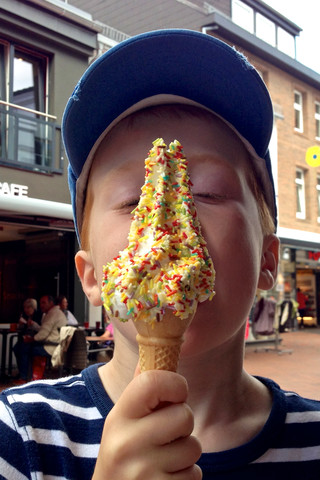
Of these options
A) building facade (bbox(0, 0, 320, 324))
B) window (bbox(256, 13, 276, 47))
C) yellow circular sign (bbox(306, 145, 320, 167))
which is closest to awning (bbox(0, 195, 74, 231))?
building facade (bbox(0, 0, 320, 324))

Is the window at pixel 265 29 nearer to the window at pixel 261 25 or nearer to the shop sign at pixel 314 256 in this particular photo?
the window at pixel 261 25

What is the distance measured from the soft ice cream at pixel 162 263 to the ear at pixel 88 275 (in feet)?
1.15

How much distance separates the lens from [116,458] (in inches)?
29.2

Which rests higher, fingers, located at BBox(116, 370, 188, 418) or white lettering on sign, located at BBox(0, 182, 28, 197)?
white lettering on sign, located at BBox(0, 182, 28, 197)

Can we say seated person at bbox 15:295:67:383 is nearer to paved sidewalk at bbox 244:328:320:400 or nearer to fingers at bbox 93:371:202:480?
paved sidewalk at bbox 244:328:320:400

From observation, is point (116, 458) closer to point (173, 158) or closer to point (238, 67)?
point (173, 158)

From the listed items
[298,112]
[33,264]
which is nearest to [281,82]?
[298,112]

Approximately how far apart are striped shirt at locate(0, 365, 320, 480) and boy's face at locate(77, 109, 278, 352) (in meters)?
0.26

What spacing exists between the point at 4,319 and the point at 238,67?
9626 millimetres

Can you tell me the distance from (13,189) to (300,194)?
1122cm

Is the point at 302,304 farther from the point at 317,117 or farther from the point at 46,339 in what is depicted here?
the point at 46,339

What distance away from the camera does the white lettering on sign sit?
324 inches

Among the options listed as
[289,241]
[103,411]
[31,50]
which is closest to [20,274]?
[31,50]

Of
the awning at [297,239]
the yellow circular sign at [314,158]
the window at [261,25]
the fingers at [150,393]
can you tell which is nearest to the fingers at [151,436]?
the fingers at [150,393]
